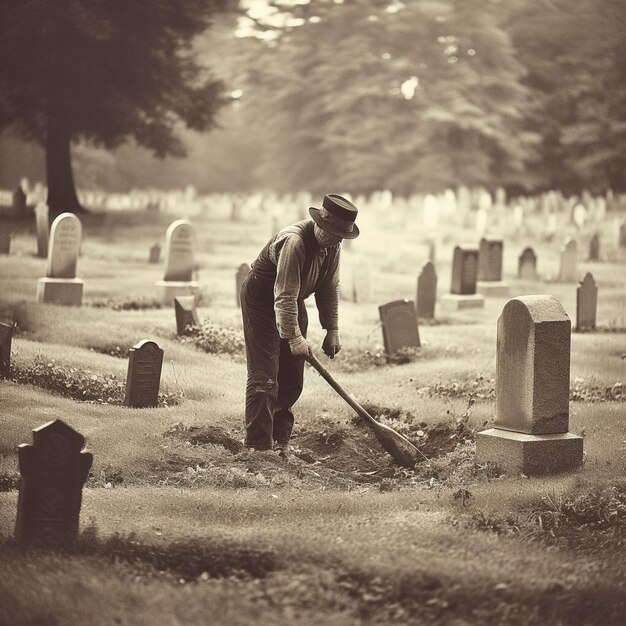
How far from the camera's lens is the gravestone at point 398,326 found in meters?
11.3

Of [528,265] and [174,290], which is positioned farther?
[528,265]

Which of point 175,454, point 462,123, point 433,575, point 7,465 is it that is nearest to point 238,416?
point 175,454

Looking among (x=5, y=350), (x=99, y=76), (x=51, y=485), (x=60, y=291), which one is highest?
(x=99, y=76)

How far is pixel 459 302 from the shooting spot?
14.7m

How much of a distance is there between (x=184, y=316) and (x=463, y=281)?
4.75 m

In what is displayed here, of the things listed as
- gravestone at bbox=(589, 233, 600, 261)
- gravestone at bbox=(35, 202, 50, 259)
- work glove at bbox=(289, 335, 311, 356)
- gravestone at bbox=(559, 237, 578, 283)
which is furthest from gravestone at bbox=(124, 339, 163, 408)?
gravestone at bbox=(589, 233, 600, 261)

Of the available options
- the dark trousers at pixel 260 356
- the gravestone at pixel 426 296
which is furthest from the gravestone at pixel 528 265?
the dark trousers at pixel 260 356

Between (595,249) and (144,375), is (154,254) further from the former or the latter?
(144,375)

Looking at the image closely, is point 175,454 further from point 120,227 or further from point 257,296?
point 120,227

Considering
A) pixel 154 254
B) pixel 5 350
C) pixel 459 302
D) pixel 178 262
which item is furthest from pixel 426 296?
pixel 5 350

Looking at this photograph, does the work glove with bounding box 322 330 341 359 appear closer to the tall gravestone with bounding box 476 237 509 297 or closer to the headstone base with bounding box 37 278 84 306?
the headstone base with bounding box 37 278 84 306

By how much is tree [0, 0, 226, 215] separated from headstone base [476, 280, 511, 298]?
21.1 feet

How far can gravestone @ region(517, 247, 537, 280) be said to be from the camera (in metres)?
17.1

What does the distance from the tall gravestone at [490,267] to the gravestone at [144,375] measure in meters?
8.01
